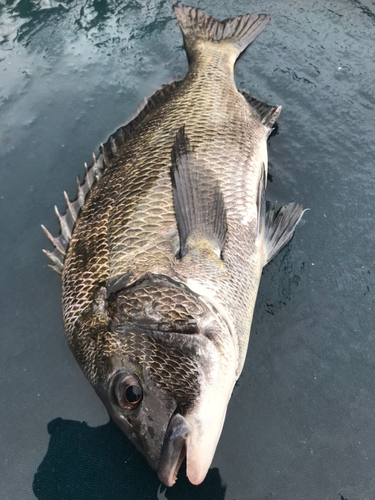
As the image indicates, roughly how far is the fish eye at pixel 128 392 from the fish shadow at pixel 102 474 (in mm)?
529

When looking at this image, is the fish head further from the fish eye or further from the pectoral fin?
the pectoral fin

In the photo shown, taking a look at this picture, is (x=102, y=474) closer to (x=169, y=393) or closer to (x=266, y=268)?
(x=169, y=393)

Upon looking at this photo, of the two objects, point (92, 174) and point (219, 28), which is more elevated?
point (219, 28)

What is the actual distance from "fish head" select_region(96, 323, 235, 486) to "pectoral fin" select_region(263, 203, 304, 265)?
0.93 m

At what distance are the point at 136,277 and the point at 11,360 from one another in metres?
1.03

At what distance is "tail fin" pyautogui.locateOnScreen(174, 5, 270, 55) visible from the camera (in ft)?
10.6

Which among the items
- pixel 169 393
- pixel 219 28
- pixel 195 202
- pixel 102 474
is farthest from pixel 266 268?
pixel 219 28

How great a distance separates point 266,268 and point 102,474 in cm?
148

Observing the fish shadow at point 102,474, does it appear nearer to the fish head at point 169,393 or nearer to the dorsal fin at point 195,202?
the fish head at point 169,393

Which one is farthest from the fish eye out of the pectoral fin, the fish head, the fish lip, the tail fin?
the tail fin

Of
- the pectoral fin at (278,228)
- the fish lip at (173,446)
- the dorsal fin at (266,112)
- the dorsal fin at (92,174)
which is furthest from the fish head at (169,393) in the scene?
Result: the dorsal fin at (266,112)

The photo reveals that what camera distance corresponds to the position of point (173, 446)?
1.31 metres

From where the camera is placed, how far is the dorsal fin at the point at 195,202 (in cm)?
188


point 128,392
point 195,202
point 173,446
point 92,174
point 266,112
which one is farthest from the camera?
point 266,112
